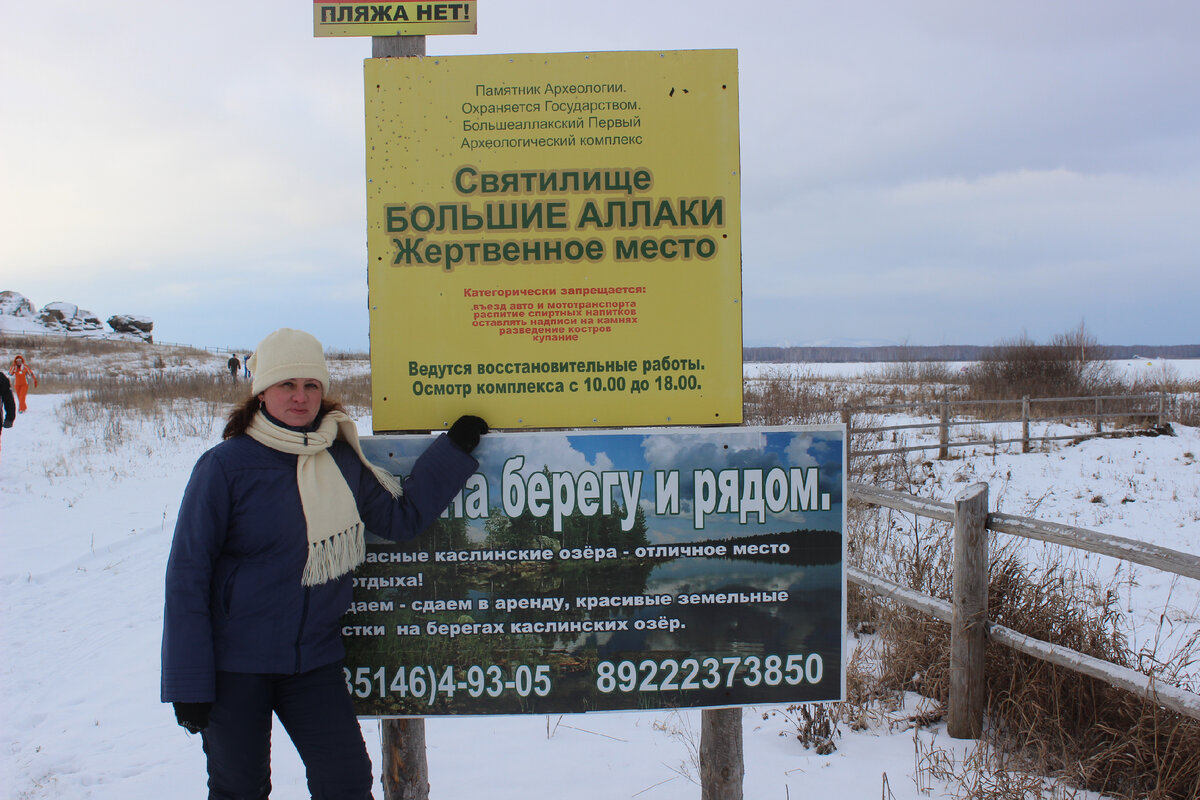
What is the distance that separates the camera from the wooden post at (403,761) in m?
2.67

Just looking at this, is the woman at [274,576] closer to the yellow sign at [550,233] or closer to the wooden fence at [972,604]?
the yellow sign at [550,233]

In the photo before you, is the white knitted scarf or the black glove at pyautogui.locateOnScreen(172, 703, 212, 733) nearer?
the black glove at pyautogui.locateOnScreen(172, 703, 212, 733)

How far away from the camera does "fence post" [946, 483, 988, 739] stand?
363 centimetres

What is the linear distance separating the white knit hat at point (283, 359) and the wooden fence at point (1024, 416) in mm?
9901

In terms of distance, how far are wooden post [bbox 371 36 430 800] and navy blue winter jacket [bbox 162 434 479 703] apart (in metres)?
0.53

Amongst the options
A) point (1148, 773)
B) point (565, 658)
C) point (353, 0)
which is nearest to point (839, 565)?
point (565, 658)

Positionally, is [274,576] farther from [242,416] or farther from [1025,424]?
[1025,424]

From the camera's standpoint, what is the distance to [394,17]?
2.65 meters

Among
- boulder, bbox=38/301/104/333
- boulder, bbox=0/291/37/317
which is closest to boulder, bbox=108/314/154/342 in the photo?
boulder, bbox=38/301/104/333

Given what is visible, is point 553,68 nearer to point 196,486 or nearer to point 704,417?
point 704,417

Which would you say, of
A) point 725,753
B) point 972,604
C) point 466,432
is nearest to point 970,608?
point 972,604

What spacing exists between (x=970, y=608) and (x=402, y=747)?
9.82 feet

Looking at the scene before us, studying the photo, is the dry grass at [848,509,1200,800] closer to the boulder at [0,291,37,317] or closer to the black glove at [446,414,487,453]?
the black glove at [446,414,487,453]

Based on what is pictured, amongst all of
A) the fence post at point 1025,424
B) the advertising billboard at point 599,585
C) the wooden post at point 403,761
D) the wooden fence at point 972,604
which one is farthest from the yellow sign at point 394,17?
the fence post at point 1025,424
